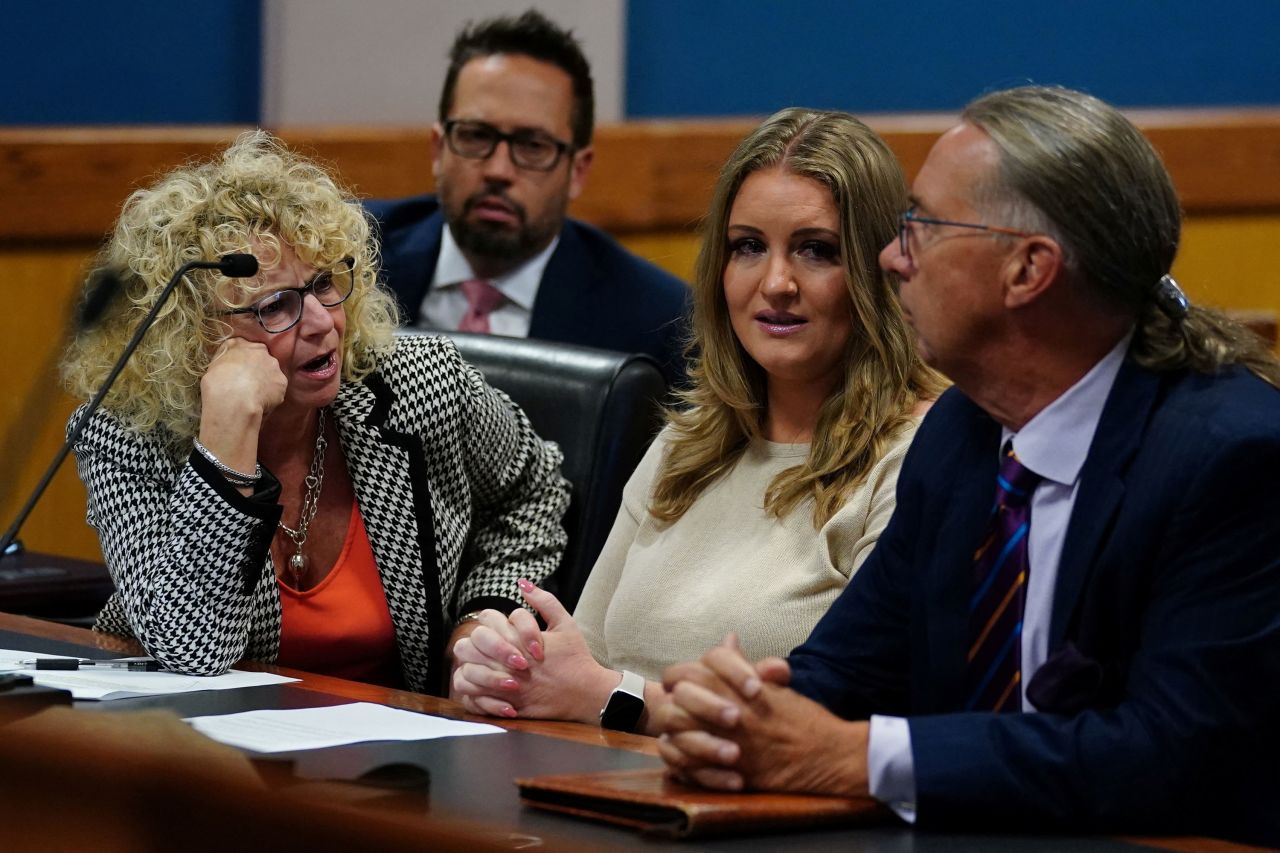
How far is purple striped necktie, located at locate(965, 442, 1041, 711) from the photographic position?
1.53 metres

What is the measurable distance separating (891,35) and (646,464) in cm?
221

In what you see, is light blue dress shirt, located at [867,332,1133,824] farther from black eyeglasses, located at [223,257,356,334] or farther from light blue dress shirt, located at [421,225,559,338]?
light blue dress shirt, located at [421,225,559,338]

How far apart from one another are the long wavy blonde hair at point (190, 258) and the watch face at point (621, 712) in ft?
2.31

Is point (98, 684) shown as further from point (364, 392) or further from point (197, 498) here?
point (364, 392)

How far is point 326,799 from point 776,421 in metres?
1.05

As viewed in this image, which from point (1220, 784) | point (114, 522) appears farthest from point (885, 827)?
point (114, 522)

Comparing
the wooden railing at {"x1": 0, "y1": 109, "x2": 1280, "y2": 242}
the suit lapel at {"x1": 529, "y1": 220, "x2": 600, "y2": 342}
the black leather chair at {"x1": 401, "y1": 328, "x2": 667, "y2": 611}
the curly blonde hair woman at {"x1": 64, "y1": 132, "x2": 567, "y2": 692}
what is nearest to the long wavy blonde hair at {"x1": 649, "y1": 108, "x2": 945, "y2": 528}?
the black leather chair at {"x1": 401, "y1": 328, "x2": 667, "y2": 611}

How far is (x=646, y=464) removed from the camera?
235 centimetres

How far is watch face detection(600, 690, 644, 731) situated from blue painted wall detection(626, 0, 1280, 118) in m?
2.65

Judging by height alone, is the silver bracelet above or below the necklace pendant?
above

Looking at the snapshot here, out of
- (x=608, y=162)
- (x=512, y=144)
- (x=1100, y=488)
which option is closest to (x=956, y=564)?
(x=1100, y=488)

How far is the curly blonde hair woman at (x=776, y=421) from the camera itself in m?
2.10

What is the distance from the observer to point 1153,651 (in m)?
1.40

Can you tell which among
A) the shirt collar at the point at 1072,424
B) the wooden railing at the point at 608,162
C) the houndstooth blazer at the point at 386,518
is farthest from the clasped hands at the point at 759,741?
the wooden railing at the point at 608,162
